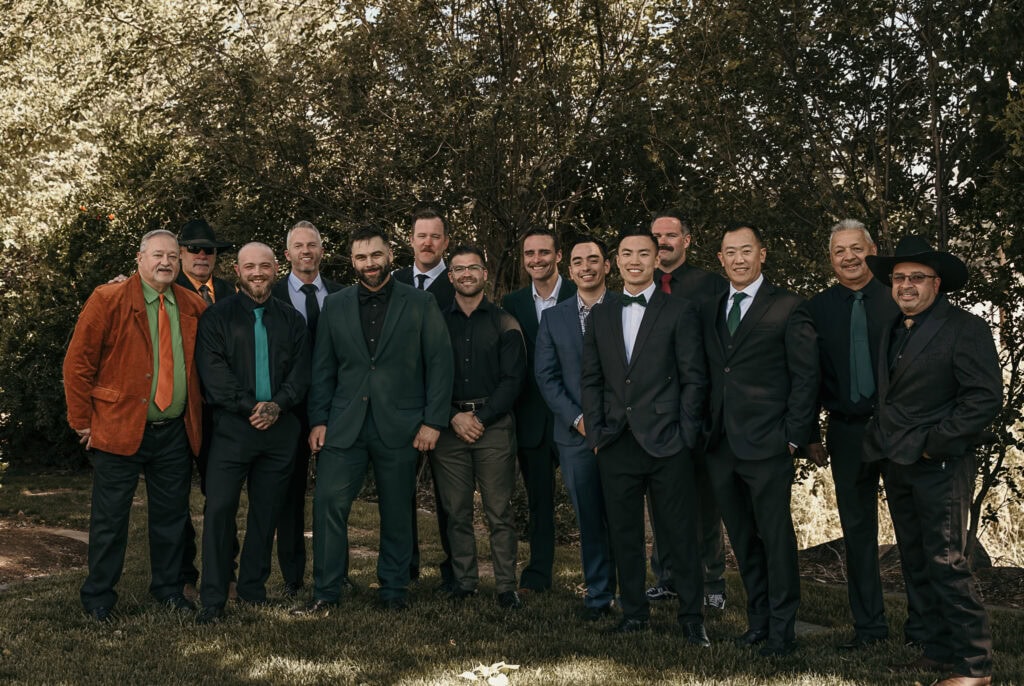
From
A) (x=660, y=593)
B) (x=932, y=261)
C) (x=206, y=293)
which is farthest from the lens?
(x=206, y=293)

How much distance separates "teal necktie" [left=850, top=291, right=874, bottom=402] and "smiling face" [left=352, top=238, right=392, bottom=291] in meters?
2.89

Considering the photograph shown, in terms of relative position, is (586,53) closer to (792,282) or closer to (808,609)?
(792,282)

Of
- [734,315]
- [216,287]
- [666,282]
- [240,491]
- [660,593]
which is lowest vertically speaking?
[660,593]

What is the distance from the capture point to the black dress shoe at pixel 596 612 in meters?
6.28

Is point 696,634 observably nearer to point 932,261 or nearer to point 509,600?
point 509,600

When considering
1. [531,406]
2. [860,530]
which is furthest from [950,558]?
[531,406]

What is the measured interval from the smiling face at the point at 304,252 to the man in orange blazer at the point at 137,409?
826mm

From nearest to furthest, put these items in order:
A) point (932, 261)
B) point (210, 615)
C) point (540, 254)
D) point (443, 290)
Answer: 1. point (932, 261)
2. point (210, 615)
3. point (540, 254)
4. point (443, 290)

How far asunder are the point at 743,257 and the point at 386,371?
92.0 inches

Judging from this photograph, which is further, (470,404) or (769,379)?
(470,404)

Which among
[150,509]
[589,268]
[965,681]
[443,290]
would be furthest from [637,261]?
[150,509]

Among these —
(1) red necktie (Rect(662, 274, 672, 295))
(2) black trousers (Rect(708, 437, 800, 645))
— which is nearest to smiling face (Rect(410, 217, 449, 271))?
(1) red necktie (Rect(662, 274, 672, 295))

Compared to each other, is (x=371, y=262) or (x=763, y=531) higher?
(x=371, y=262)

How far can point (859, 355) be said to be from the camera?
5703mm
